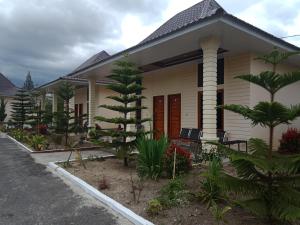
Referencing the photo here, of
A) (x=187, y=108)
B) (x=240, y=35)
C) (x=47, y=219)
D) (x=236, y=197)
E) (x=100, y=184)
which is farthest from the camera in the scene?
(x=187, y=108)

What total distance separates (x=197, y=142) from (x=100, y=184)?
3.64 meters

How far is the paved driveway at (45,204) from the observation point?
4336 mm

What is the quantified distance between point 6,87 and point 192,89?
3319 centimetres

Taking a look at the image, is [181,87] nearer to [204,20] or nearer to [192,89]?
[192,89]

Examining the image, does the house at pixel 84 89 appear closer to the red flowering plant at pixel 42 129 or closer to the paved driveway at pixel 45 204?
the red flowering plant at pixel 42 129

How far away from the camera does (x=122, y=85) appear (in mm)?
8273

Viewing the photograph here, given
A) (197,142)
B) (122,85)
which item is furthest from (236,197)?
(122,85)

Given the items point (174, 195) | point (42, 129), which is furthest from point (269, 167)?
point (42, 129)

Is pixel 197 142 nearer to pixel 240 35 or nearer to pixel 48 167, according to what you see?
pixel 240 35

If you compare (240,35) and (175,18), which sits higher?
(175,18)

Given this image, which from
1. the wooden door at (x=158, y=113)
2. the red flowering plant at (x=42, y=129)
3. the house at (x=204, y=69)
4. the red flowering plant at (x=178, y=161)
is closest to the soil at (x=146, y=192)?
the red flowering plant at (x=178, y=161)

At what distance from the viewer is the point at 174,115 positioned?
1295cm

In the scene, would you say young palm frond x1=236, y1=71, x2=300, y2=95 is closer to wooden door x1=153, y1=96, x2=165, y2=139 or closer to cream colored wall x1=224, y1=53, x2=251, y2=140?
cream colored wall x1=224, y1=53, x2=251, y2=140

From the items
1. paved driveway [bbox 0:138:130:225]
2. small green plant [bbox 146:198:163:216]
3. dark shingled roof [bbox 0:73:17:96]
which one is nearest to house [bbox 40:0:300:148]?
small green plant [bbox 146:198:163:216]
